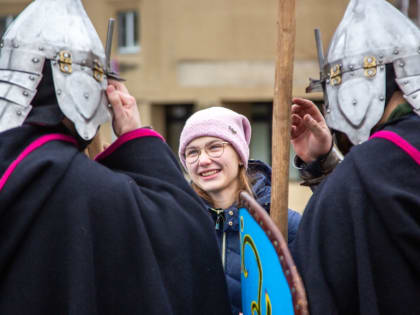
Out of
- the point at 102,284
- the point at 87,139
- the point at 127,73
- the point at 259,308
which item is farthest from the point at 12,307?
the point at 127,73

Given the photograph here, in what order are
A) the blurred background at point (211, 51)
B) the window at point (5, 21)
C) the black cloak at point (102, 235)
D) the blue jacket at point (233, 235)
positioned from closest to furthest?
1. the black cloak at point (102, 235)
2. the blue jacket at point (233, 235)
3. the blurred background at point (211, 51)
4. the window at point (5, 21)

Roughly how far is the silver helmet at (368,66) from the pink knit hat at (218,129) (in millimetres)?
694

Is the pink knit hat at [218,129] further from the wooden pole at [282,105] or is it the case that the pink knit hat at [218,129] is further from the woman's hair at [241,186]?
the wooden pole at [282,105]

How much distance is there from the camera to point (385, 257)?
2.19 m

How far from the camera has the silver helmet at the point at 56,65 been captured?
2238 millimetres

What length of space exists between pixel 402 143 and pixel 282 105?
536 mm

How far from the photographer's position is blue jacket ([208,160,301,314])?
9.29 feet

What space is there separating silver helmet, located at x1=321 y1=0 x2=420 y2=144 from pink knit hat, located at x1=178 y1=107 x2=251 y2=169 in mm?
694

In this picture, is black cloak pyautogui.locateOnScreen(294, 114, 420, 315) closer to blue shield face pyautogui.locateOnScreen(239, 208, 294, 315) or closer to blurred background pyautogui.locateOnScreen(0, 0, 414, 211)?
blue shield face pyautogui.locateOnScreen(239, 208, 294, 315)

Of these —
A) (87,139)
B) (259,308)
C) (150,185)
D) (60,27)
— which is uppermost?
(60,27)

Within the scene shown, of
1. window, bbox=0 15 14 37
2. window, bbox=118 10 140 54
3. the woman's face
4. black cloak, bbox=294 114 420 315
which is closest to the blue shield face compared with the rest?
black cloak, bbox=294 114 420 315

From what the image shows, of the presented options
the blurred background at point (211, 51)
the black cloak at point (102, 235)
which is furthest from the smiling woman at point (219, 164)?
the blurred background at point (211, 51)

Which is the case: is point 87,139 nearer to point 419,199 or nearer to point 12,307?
point 12,307

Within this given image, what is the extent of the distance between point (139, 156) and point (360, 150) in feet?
2.52
